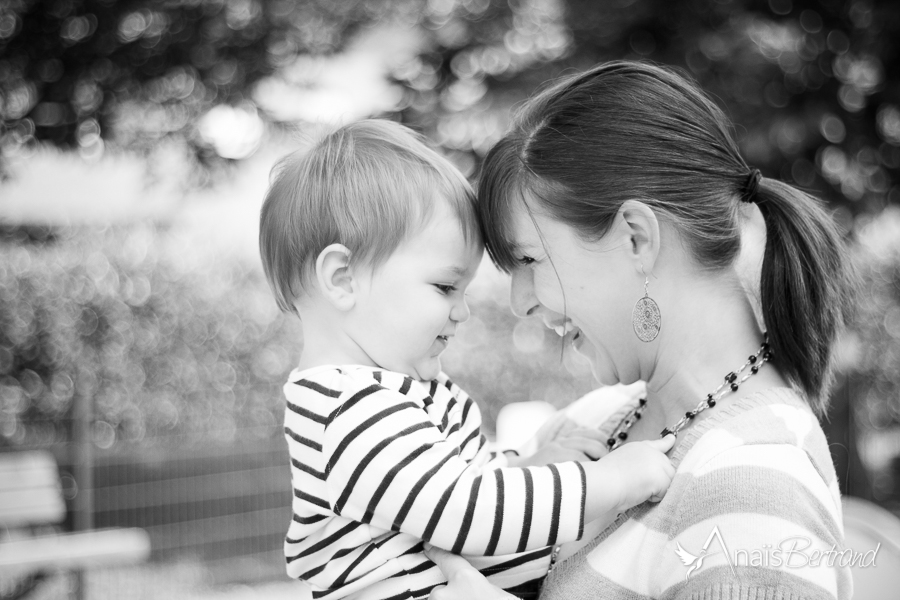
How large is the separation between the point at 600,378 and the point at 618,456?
369 millimetres

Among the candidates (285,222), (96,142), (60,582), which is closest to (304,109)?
(96,142)

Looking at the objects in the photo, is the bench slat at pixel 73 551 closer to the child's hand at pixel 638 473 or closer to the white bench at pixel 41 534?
the white bench at pixel 41 534

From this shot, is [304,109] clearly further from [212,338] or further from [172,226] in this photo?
[212,338]

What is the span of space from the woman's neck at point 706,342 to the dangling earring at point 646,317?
1 cm

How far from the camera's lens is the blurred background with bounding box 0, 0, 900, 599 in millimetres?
4414

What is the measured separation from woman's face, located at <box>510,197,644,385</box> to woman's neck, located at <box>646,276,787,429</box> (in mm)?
77

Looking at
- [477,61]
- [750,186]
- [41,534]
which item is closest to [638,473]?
[750,186]

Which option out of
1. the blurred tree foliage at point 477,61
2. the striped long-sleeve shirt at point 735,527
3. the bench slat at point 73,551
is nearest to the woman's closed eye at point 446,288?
the striped long-sleeve shirt at point 735,527

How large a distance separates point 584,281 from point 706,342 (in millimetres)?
252

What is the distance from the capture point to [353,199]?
61.4 inches

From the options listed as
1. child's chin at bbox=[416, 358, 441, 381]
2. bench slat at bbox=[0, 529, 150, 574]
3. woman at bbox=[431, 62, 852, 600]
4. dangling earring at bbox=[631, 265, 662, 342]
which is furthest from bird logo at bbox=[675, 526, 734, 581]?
bench slat at bbox=[0, 529, 150, 574]

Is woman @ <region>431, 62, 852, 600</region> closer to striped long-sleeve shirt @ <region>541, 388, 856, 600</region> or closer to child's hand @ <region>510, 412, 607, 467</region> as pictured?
striped long-sleeve shirt @ <region>541, 388, 856, 600</region>

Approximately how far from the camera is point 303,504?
148 cm

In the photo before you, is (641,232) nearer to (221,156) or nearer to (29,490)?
(221,156)
